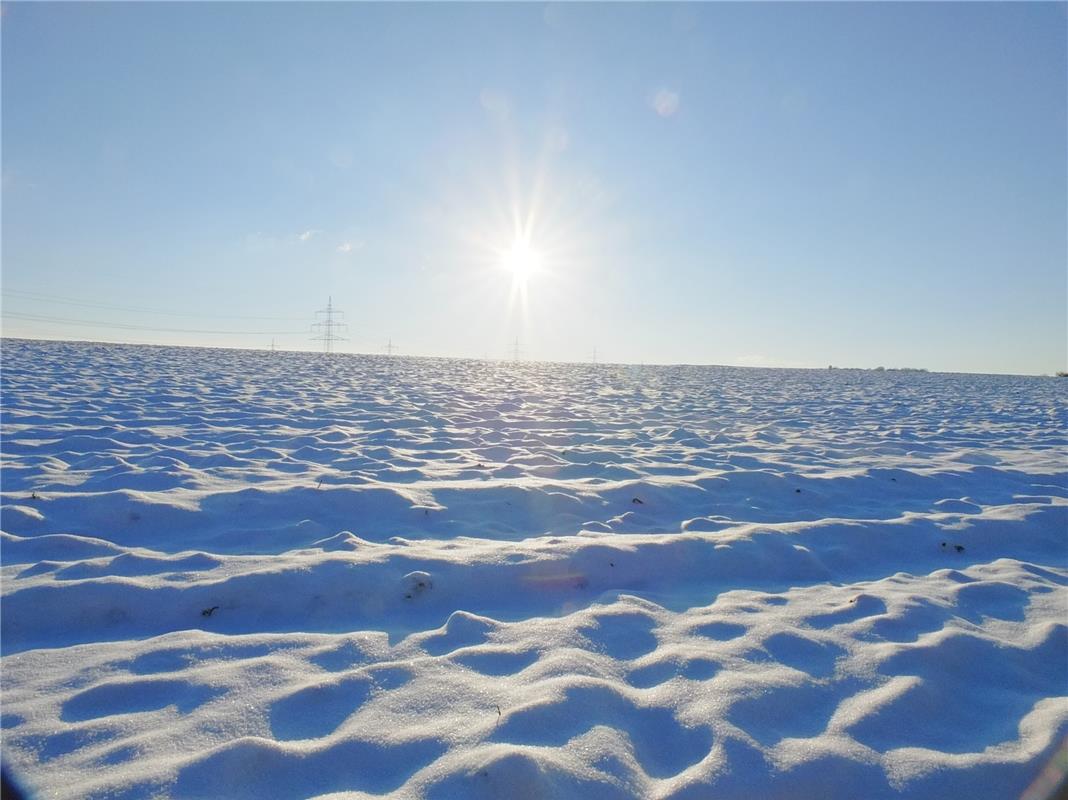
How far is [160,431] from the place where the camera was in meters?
6.98

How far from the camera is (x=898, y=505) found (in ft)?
17.2

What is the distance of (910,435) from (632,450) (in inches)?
188

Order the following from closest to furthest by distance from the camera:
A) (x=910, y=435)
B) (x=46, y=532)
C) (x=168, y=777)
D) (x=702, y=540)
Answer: (x=168, y=777)
(x=46, y=532)
(x=702, y=540)
(x=910, y=435)

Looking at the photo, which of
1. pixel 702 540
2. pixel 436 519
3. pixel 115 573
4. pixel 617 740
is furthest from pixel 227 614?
pixel 702 540

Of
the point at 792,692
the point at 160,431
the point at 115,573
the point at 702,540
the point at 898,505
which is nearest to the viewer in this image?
the point at 792,692

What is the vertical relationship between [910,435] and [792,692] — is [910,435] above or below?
above

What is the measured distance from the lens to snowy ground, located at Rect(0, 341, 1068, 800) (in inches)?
78.5

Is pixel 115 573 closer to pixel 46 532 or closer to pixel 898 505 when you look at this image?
pixel 46 532

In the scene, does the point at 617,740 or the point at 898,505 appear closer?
the point at 617,740

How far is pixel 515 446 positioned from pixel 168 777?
5.43 metres

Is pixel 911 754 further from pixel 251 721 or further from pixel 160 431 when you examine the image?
pixel 160 431

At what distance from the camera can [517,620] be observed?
9.98ft

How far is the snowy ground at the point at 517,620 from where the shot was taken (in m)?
2.00

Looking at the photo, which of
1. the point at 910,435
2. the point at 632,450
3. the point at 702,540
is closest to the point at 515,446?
the point at 632,450
